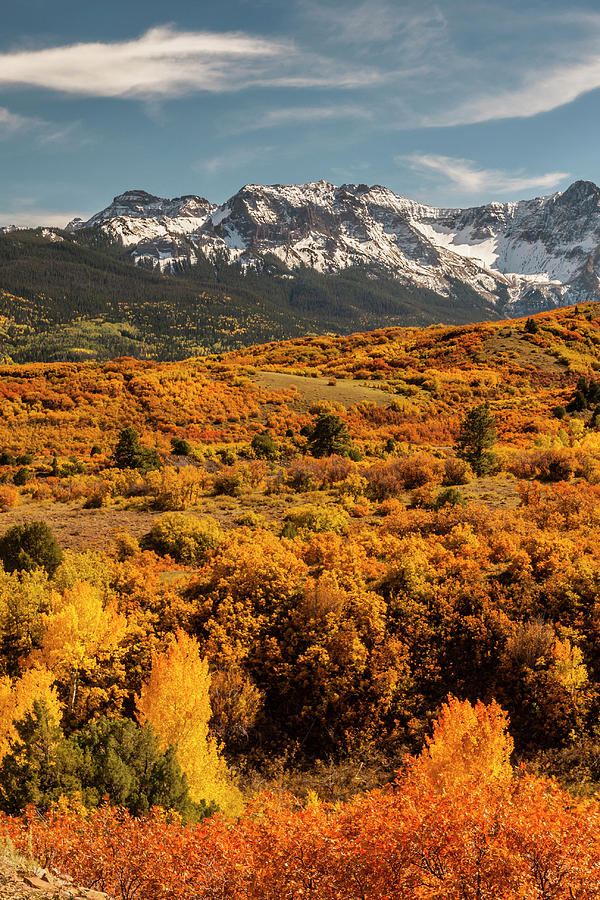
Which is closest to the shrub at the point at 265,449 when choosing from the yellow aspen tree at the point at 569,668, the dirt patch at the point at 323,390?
the dirt patch at the point at 323,390

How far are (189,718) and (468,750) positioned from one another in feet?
23.5

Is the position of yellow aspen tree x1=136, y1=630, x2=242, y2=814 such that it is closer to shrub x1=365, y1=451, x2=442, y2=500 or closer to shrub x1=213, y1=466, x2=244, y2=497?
shrub x1=213, y1=466, x2=244, y2=497

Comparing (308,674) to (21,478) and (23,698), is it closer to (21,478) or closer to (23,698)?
(23,698)

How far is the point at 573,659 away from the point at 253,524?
599 inches

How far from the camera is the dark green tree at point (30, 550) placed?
2056 centimetres

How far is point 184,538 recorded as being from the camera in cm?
2336

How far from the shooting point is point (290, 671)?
17047 mm

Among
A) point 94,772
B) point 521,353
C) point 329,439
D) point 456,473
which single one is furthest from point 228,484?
point 521,353

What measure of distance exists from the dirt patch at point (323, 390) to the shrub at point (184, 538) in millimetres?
33834

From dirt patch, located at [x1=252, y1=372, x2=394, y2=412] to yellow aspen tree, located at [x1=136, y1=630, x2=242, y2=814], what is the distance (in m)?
43.5

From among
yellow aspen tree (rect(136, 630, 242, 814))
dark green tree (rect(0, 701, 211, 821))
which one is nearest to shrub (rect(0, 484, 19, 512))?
yellow aspen tree (rect(136, 630, 242, 814))

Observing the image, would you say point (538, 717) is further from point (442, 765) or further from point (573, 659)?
point (442, 765)

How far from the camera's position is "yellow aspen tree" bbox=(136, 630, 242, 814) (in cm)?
1290

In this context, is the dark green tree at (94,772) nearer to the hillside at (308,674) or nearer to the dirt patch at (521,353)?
the hillside at (308,674)
